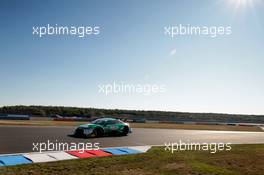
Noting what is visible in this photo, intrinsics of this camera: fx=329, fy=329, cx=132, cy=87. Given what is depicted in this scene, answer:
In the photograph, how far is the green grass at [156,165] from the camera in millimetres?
8281

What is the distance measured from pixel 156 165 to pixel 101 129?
8.48 m

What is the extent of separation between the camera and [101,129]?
17.6 meters

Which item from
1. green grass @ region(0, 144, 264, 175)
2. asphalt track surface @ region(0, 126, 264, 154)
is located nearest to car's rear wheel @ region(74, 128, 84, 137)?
asphalt track surface @ region(0, 126, 264, 154)

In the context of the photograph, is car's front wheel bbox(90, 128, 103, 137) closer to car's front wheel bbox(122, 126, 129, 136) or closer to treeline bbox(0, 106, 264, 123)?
car's front wheel bbox(122, 126, 129, 136)

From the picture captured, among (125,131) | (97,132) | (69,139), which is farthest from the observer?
(125,131)

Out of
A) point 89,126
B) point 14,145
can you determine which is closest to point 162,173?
point 14,145

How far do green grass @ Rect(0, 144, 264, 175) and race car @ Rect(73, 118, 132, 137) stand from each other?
19.9 ft

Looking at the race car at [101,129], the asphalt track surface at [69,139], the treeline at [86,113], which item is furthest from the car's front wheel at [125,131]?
the treeline at [86,113]

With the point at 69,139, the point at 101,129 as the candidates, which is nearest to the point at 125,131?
the point at 101,129

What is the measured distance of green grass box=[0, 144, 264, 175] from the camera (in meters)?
8.28

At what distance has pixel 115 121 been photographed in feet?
61.6

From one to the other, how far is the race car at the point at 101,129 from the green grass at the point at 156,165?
607 centimetres

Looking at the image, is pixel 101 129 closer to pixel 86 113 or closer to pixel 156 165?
pixel 156 165

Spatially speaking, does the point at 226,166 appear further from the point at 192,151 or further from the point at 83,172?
the point at 83,172
